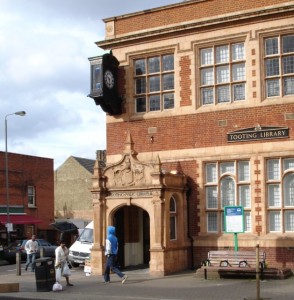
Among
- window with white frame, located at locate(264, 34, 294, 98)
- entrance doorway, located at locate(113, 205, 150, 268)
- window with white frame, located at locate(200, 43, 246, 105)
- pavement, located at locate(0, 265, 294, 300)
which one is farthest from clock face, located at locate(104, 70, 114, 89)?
pavement, located at locate(0, 265, 294, 300)

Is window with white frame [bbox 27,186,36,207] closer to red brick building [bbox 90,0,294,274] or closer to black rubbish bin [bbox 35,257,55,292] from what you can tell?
red brick building [bbox 90,0,294,274]

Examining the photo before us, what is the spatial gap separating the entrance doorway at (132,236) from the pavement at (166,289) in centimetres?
269

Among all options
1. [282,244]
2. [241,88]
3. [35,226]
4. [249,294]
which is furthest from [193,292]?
[35,226]

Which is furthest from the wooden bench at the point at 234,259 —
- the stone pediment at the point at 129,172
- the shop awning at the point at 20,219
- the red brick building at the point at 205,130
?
the shop awning at the point at 20,219

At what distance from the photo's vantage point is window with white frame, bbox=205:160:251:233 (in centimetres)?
2192

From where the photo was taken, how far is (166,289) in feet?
57.4

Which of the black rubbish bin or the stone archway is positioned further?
the stone archway

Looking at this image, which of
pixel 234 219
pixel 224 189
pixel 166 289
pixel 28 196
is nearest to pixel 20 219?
pixel 28 196

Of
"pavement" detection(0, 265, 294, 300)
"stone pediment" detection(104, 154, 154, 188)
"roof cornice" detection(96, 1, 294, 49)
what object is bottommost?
"pavement" detection(0, 265, 294, 300)

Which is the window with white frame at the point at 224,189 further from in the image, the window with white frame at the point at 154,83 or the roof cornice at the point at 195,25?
the roof cornice at the point at 195,25

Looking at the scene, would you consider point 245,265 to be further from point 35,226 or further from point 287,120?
point 35,226

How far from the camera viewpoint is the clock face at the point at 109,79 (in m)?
23.7

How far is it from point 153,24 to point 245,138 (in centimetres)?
602

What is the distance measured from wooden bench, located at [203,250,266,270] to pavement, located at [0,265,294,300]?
0.65m
